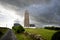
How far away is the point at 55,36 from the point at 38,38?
97.7 feet

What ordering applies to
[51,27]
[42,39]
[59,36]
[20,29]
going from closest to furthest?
1. [59,36]
2. [42,39]
3. [51,27]
4. [20,29]

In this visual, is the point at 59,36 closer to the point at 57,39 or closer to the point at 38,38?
the point at 57,39

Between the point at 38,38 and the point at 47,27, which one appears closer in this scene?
the point at 38,38

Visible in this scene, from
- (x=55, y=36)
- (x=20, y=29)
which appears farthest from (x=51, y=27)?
(x=55, y=36)

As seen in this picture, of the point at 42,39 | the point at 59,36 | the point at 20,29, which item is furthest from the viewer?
the point at 20,29

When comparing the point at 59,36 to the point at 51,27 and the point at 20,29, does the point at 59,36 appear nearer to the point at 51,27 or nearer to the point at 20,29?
the point at 51,27

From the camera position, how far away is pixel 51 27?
77250mm

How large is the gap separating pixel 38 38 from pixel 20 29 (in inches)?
1935


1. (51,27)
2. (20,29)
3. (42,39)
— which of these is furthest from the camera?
(20,29)

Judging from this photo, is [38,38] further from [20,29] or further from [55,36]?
[20,29]

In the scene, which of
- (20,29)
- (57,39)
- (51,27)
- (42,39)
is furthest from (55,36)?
(20,29)

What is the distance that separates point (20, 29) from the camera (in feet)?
323

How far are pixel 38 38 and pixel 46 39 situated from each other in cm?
249

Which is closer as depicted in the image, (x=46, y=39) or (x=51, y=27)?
(x=46, y=39)
